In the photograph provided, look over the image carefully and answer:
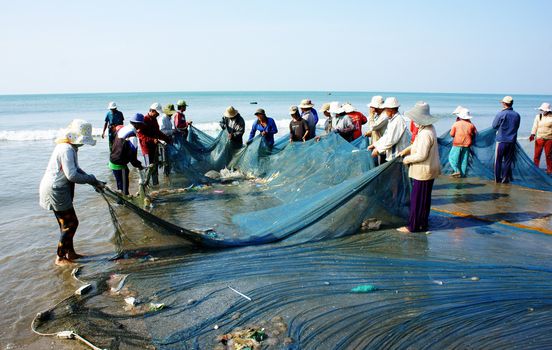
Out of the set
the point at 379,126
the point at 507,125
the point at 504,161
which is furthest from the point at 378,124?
the point at 504,161

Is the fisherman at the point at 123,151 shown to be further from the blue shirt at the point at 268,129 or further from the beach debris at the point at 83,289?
the beach debris at the point at 83,289

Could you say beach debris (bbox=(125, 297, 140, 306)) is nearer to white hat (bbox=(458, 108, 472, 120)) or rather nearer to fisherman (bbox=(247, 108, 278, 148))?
fisherman (bbox=(247, 108, 278, 148))

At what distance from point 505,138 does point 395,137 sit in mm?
3900

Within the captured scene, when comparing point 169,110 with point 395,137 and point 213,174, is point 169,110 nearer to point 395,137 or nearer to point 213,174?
point 213,174

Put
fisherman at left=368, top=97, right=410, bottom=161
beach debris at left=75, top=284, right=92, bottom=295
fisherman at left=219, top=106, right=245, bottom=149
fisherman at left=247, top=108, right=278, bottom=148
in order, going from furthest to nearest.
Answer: fisherman at left=219, top=106, right=245, bottom=149 < fisherman at left=247, top=108, right=278, bottom=148 < fisherman at left=368, top=97, right=410, bottom=161 < beach debris at left=75, top=284, right=92, bottom=295

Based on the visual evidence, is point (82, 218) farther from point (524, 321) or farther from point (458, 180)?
point (458, 180)

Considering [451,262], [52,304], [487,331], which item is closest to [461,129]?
[451,262]

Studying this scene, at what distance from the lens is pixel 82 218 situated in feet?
21.9

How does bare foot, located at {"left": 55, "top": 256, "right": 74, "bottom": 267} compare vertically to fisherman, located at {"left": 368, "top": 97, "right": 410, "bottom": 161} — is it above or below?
below

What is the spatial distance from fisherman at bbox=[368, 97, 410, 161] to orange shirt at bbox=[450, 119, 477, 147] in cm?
363

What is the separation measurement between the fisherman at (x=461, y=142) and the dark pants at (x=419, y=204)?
418cm

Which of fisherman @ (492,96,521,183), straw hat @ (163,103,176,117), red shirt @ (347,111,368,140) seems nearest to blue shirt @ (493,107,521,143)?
fisherman @ (492,96,521,183)

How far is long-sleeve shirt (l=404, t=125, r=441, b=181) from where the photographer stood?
4.87 metres

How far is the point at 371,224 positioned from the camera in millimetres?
5168
